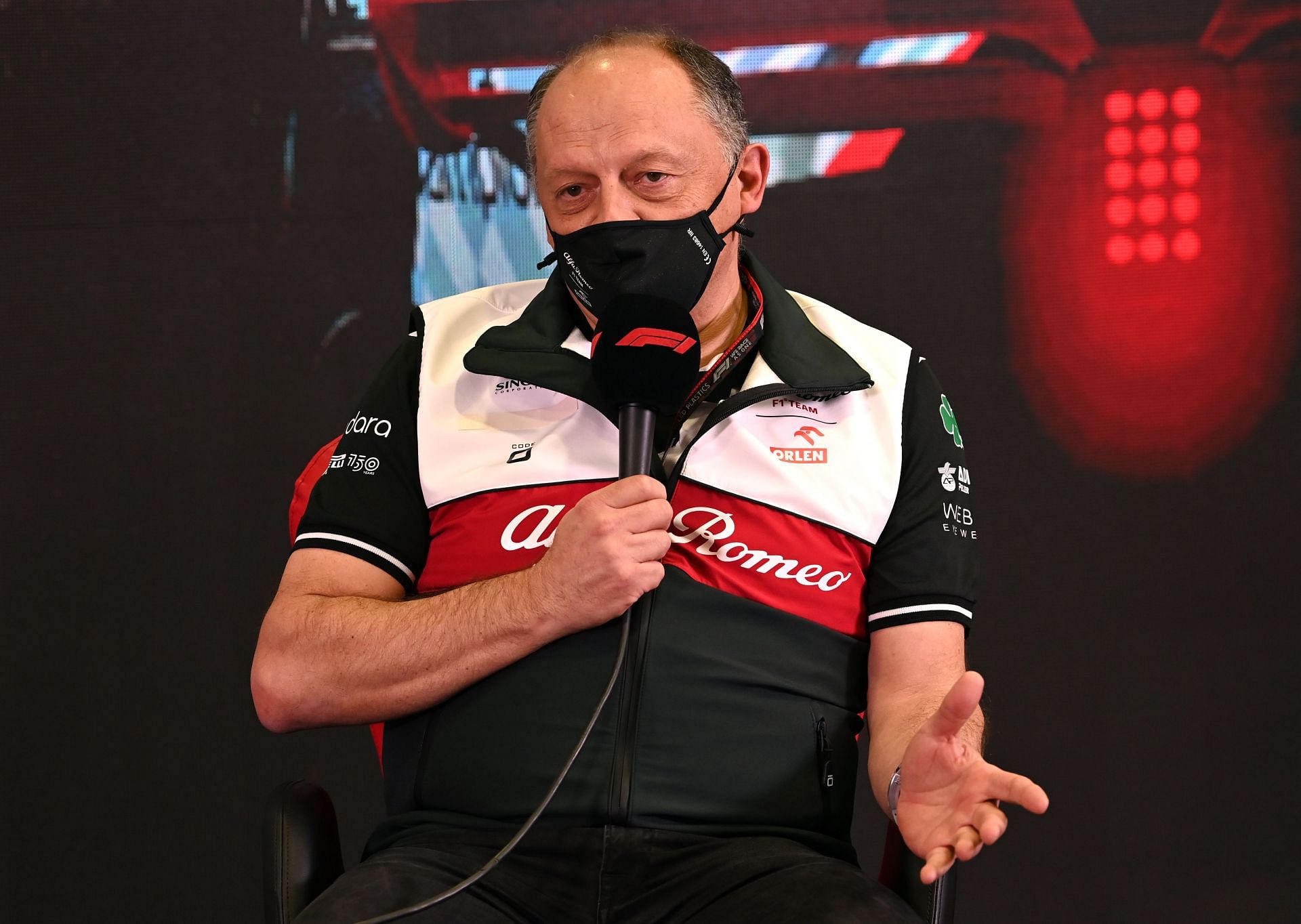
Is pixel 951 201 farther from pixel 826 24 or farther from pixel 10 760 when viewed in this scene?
pixel 10 760

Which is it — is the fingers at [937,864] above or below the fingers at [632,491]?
below

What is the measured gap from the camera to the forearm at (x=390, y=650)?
1.34m

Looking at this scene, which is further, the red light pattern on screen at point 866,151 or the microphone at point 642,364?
the red light pattern on screen at point 866,151

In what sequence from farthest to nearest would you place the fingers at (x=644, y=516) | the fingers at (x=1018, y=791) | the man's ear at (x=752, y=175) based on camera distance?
the man's ear at (x=752, y=175), the fingers at (x=644, y=516), the fingers at (x=1018, y=791)

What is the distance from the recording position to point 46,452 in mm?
2545

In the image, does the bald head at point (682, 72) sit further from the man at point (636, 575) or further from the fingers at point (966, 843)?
the fingers at point (966, 843)

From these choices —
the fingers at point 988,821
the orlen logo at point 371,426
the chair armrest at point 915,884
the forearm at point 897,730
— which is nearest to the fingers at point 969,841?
the fingers at point 988,821

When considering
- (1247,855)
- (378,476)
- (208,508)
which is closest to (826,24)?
(378,476)

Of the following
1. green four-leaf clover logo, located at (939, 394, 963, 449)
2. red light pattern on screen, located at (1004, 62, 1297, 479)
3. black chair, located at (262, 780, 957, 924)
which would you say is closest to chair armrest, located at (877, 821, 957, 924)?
black chair, located at (262, 780, 957, 924)

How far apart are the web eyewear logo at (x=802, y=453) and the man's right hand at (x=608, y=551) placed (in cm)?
28

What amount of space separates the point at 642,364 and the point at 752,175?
0.56 m

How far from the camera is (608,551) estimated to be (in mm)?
1249

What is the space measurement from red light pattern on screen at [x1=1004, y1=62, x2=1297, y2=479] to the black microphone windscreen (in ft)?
4.36

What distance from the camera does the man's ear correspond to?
1.69 meters
